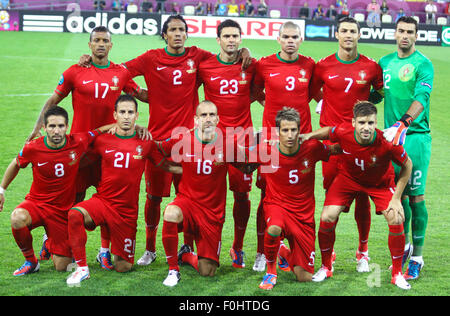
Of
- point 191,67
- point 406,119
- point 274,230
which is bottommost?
point 274,230

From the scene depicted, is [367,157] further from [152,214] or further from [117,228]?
[117,228]

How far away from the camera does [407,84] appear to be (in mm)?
6082

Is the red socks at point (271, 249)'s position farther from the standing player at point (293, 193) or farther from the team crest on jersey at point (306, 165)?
the team crest on jersey at point (306, 165)

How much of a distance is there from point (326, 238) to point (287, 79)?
5.29 feet

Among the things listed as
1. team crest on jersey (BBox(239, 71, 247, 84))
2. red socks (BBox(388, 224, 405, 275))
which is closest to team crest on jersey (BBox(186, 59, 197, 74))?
team crest on jersey (BBox(239, 71, 247, 84))

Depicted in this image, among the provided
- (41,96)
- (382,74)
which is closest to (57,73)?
(41,96)

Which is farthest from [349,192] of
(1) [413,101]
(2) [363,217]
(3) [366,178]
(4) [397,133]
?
(1) [413,101]

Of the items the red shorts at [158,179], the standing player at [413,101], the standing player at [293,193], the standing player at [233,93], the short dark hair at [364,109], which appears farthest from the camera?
the red shorts at [158,179]

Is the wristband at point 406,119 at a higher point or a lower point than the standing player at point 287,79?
lower

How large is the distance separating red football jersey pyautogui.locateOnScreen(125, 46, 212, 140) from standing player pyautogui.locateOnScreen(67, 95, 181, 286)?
18.3 inches

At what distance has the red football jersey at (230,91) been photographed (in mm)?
6344

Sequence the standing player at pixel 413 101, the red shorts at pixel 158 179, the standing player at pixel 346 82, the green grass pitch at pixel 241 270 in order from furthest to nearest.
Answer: the red shorts at pixel 158 179
the standing player at pixel 346 82
the standing player at pixel 413 101
the green grass pitch at pixel 241 270

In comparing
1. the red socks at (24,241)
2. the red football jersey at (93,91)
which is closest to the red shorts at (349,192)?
the red football jersey at (93,91)

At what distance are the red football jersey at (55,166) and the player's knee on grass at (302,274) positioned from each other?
226cm
